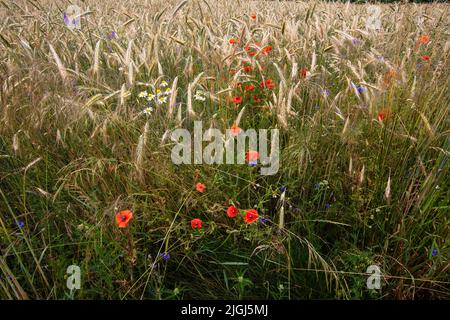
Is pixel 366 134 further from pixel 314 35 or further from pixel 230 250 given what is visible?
pixel 314 35

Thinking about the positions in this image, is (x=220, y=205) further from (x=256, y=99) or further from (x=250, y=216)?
(x=256, y=99)

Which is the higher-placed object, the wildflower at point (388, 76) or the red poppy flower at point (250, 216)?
the wildflower at point (388, 76)

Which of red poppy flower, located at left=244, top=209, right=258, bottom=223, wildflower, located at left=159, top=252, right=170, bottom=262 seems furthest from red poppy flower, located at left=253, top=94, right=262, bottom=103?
wildflower, located at left=159, top=252, right=170, bottom=262

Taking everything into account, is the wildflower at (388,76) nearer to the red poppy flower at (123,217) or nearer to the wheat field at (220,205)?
the wheat field at (220,205)

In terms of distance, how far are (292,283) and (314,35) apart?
5.59 ft

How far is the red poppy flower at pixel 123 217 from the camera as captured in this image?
130 centimetres

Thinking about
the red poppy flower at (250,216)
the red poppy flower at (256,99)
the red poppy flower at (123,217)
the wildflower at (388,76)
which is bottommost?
the red poppy flower at (250,216)

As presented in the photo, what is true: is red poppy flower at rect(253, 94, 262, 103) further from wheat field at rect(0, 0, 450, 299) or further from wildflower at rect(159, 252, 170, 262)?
wildflower at rect(159, 252, 170, 262)

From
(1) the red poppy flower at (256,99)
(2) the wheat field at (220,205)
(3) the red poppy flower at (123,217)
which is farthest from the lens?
(1) the red poppy flower at (256,99)

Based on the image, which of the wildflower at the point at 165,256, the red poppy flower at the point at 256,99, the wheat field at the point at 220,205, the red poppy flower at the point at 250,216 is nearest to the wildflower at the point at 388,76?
the wheat field at the point at 220,205

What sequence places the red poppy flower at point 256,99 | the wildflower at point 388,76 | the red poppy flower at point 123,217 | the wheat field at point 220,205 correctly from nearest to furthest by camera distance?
the red poppy flower at point 123,217 < the wheat field at point 220,205 < the wildflower at point 388,76 < the red poppy flower at point 256,99

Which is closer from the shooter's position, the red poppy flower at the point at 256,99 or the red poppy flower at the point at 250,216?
the red poppy flower at the point at 250,216

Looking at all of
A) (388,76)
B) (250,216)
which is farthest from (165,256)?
(388,76)

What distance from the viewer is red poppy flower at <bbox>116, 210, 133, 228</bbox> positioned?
130cm
